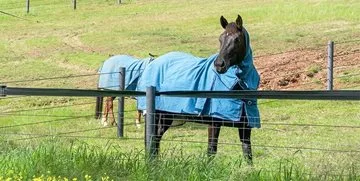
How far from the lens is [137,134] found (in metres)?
13.1

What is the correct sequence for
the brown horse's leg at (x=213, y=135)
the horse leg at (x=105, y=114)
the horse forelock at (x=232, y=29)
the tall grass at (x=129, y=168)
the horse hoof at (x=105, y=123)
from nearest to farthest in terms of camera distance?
1. the tall grass at (x=129, y=168)
2. the horse forelock at (x=232, y=29)
3. the brown horse's leg at (x=213, y=135)
4. the horse hoof at (x=105, y=123)
5. the horse leg at (x=105, y=114)

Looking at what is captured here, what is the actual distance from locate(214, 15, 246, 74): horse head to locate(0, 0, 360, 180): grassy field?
98cm

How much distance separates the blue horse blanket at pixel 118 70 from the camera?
13.5m

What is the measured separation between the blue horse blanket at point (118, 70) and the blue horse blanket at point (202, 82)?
235 cm

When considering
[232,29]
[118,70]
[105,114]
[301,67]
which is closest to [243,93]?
[232,29]

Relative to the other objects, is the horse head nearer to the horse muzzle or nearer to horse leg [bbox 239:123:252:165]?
the horse muzzle

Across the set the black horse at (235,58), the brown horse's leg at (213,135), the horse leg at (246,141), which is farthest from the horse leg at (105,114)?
the horse leg at (246,141)

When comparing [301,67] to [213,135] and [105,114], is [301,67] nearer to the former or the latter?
[105,114]

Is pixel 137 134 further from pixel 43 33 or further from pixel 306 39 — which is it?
pixel 43 33

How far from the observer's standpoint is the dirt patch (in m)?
17.5

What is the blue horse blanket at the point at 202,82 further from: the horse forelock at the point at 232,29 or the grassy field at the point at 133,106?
the grassy field at the point at 133,106

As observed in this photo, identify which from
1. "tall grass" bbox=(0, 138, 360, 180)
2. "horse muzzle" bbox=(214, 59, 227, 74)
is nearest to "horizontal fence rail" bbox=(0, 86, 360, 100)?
"tall grass" bbox=(0, 138, 360, 180)

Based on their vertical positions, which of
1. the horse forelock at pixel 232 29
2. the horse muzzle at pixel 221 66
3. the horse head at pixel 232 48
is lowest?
the horse muzzle at pixel 221 66

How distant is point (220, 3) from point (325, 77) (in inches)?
873
